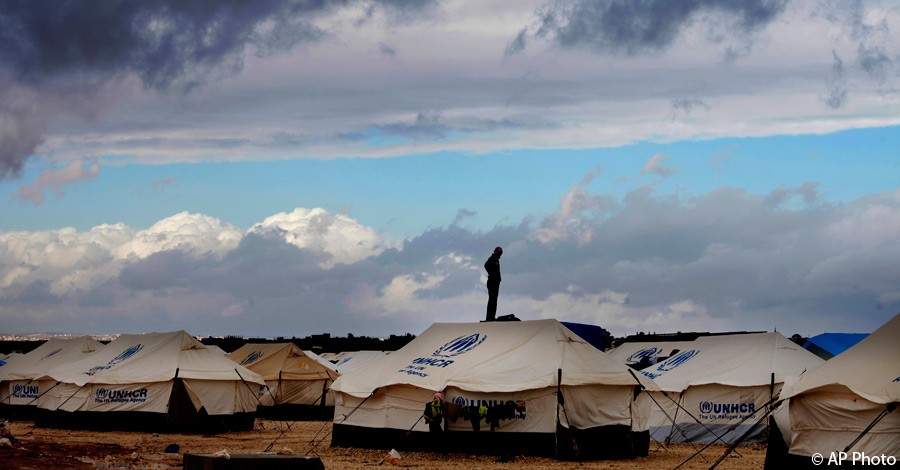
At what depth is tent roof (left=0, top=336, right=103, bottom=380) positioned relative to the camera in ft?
147

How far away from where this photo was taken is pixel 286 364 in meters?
49.5

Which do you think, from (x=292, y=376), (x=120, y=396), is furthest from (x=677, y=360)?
(x=292, y=376)

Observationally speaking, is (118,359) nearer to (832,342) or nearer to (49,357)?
(49,357)

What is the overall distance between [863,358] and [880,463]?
81.7 inches

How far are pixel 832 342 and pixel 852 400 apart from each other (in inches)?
842

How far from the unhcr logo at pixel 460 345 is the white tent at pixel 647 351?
Result: 52.7ft

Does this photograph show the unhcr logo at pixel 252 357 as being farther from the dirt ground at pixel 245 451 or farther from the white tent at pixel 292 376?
the dirt ground at pixel 245 451

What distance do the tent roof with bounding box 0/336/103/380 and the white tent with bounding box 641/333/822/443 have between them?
23756mm

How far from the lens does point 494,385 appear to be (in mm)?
27031

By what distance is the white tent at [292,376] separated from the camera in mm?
49062

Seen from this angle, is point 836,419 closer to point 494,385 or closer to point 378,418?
point 494,385

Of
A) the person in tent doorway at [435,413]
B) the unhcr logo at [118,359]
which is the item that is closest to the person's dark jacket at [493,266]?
the person in tent doorway at [435,413]

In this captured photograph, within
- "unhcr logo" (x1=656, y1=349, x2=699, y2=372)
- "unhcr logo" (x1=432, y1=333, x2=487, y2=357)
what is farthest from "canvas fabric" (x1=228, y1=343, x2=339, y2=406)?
"unhcr logo" (x1=432, y1=333, x2=487, y2=357)

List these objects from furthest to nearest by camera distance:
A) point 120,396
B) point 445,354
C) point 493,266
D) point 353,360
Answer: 1. point 353,360
2. point 120,396
3. point 493,266
4. point 445,354
